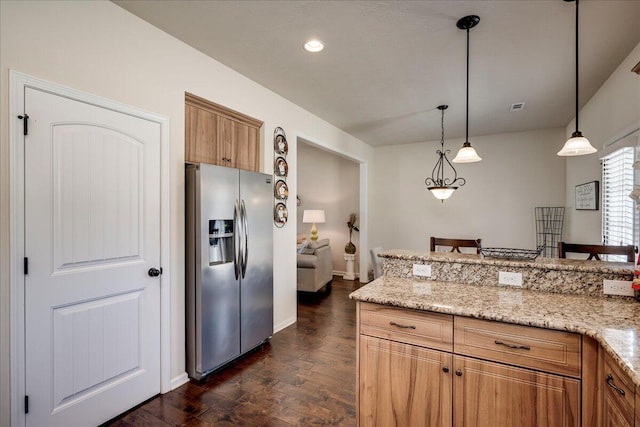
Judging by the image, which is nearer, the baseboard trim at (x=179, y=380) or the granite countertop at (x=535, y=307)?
the granite countertop at (x=535, y=307)

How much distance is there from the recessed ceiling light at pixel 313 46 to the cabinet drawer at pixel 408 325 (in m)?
1.98

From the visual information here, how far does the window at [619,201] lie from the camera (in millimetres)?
2684

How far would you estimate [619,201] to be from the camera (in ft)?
9.67

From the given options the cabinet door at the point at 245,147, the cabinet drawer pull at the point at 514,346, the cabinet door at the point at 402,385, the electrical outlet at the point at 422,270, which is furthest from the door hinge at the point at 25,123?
the cabinet drawer pull at the point at 514,346

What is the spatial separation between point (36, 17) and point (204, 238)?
1604mm

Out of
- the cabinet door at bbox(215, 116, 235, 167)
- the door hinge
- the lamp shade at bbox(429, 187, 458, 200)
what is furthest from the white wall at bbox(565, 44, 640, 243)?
the door hinge

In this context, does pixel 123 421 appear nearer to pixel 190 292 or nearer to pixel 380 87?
pixel 190 292

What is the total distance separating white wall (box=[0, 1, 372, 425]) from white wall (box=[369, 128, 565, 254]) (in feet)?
11.4

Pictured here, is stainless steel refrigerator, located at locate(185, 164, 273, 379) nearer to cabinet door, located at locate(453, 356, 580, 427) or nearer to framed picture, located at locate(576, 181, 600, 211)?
cabinet door, located at locate(453, 356, 580, 427)

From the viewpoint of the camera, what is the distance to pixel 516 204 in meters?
5.27

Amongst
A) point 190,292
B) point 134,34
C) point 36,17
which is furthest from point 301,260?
point 36,17

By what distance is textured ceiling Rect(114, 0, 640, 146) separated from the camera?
2078 millimetres

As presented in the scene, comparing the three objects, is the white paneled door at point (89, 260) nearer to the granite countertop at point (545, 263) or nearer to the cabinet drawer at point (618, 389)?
the granite countertop at point (545, 263)

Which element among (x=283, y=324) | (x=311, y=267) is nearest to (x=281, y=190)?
(x=283, y=324)
